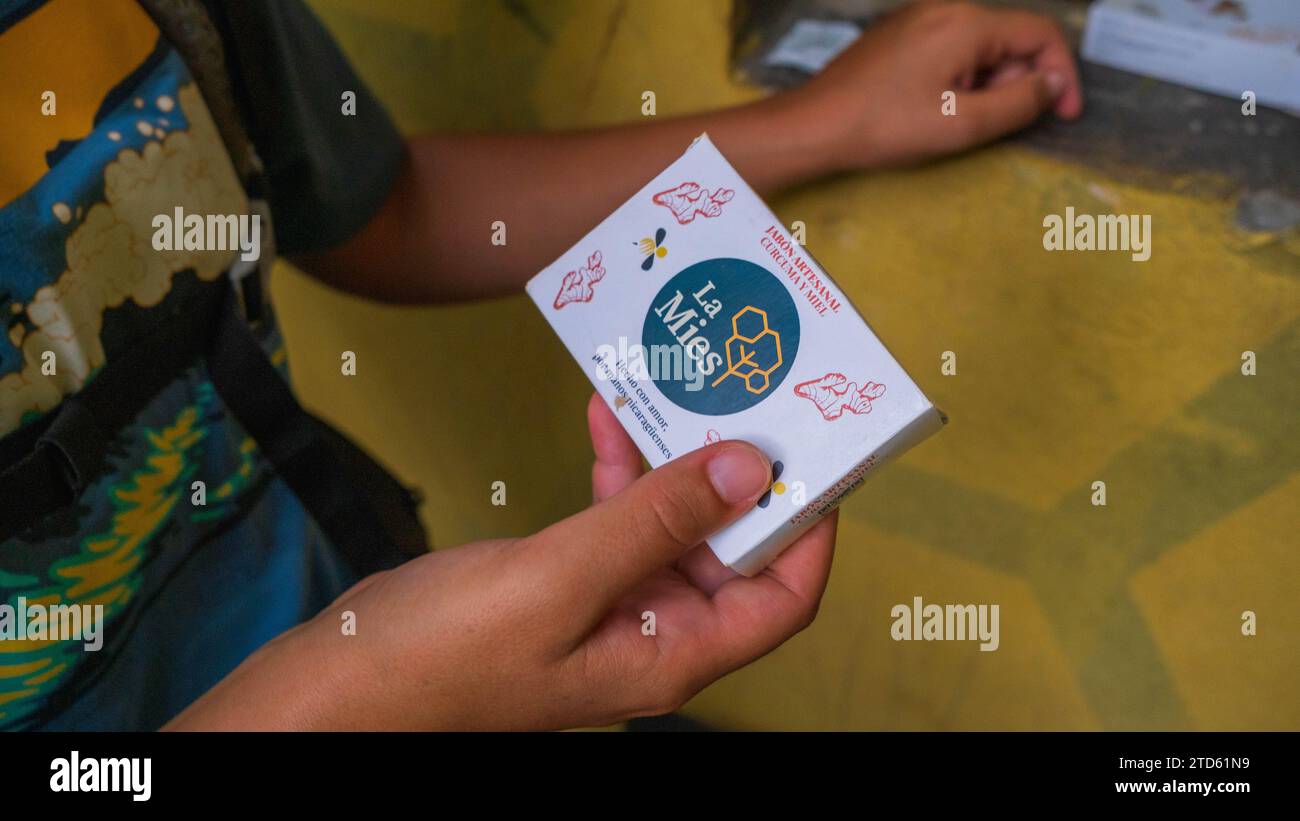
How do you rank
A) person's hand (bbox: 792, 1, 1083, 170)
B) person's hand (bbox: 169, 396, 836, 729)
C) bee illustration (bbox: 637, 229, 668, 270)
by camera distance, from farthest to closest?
person's hand (bbox: 792, 1, 1083, 170)
bee illustration (bbox: 637, 229, 668, 270)
person's hand (bbox: 169, 396, 836, 729)

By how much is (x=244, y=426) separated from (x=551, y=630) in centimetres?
35

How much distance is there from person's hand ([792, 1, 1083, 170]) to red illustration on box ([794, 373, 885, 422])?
1.12ft

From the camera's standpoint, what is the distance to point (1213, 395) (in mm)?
845

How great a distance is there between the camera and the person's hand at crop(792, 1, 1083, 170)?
2.68ft

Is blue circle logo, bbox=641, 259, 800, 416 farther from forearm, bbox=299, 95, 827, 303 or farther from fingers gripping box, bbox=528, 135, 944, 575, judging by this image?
forearm, bbox=299, 95, 827, 303

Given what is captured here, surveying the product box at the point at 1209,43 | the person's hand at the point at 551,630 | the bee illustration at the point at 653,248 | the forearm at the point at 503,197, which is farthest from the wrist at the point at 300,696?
the product box at the point at 1209,43

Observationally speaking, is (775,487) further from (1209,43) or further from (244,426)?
(1209,43)

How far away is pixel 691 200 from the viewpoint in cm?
64

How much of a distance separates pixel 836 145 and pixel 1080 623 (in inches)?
21.8

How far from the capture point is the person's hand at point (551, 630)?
0.55 m

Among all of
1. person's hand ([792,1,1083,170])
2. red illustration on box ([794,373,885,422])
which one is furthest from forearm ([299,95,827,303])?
red illustration on box ([794,373,885,422])

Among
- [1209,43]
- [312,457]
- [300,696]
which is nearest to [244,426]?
[312,457]

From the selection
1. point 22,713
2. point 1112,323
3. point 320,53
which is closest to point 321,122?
point 320,53

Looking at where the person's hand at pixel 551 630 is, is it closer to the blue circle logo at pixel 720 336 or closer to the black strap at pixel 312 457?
the blue circle logo at pixel 720 336
